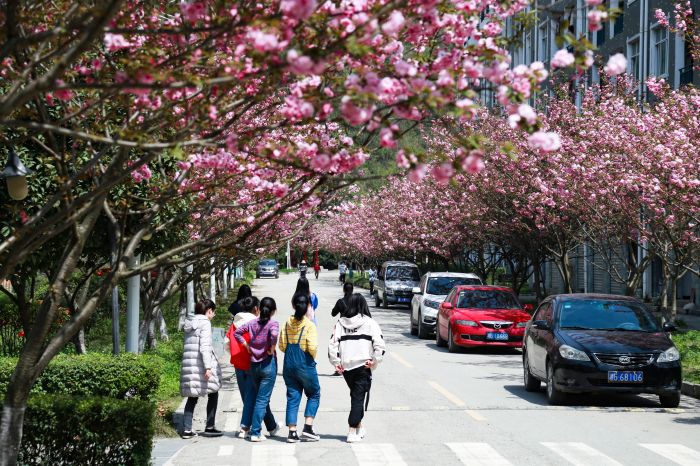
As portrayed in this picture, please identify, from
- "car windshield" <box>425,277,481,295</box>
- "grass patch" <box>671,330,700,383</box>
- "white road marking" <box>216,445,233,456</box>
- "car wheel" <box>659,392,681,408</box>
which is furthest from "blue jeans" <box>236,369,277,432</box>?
"car windshield" <box>425,277,481,295</box>

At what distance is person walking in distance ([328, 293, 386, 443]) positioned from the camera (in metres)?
11.2

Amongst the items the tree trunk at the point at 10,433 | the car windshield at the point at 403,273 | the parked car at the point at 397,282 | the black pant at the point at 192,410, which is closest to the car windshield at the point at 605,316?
the black pant at the point at 192,410

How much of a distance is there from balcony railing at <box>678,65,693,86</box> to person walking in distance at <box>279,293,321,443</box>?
25.3 m

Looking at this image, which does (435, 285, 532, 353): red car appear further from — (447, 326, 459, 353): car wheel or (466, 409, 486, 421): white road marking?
(466, 409, 486, 421): white road marking

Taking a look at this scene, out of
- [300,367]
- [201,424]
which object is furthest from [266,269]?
[300,367]

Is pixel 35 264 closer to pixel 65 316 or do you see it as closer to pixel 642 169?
pixel 65 316

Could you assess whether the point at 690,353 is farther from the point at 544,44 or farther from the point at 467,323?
the point at 544,44

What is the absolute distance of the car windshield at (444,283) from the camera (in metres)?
28.9

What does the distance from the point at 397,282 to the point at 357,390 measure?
33.0m

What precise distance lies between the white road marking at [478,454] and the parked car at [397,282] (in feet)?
106

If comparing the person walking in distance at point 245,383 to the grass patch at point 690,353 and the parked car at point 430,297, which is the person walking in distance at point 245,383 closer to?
the grass patch at point 690,353

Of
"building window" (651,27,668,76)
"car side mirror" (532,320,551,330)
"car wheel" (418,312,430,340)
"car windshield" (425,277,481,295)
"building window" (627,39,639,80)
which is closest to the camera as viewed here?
"car side mirror" (532,320,551,330)

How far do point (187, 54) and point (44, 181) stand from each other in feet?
24.1

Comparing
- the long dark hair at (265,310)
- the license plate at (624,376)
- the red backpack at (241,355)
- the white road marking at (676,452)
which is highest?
the long dark hair at (265,310)
